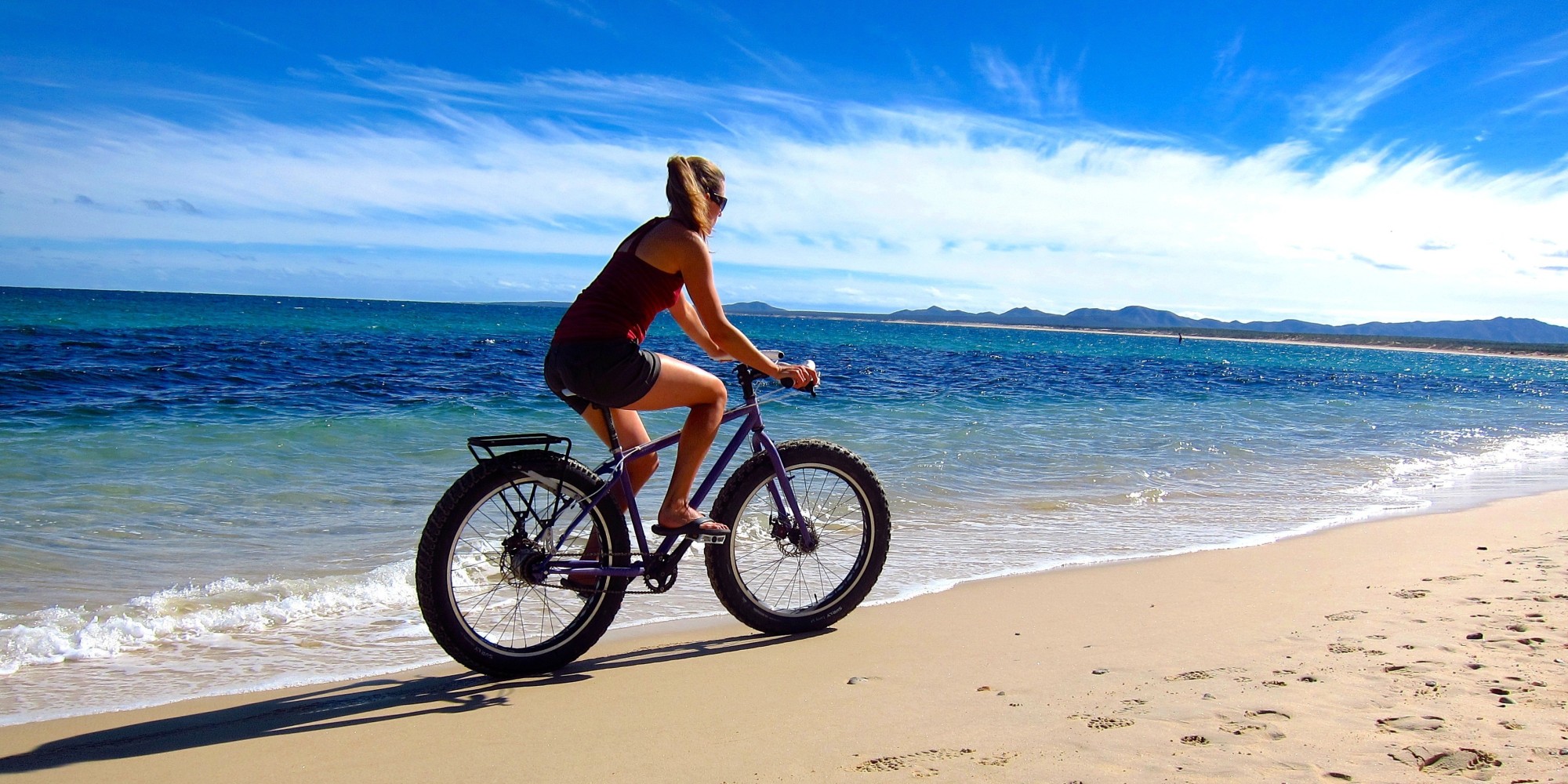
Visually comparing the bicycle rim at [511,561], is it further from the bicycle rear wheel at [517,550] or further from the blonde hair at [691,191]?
the blonde hair at [691,191]

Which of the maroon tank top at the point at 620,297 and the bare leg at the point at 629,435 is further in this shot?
the bare leg at the point at 629,435

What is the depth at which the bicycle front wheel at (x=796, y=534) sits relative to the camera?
3.82m

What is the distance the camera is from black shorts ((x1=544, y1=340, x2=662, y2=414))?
3.22m

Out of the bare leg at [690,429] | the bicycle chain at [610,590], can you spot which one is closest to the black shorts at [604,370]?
the bare leg at [690,429]

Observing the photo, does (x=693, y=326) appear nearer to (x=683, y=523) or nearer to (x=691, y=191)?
(x=691, y=191)

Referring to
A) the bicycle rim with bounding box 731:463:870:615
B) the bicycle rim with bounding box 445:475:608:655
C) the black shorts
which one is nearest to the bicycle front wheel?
the bicycle rim with bounding box 731:463:870:615

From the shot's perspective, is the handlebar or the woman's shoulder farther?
the handlebar

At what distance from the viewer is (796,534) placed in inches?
156

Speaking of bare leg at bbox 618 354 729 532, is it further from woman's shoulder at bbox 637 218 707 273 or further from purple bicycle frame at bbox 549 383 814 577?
woman's shoulder at bbox 637 218 707 273

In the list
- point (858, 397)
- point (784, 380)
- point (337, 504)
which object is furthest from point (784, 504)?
point (858, 397)

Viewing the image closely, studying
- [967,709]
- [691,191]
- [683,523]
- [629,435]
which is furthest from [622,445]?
[967,709]

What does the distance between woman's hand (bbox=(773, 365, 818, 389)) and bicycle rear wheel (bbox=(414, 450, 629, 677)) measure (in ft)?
2.68

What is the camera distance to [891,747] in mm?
2523

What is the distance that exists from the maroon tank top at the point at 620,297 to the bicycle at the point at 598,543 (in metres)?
0.40
